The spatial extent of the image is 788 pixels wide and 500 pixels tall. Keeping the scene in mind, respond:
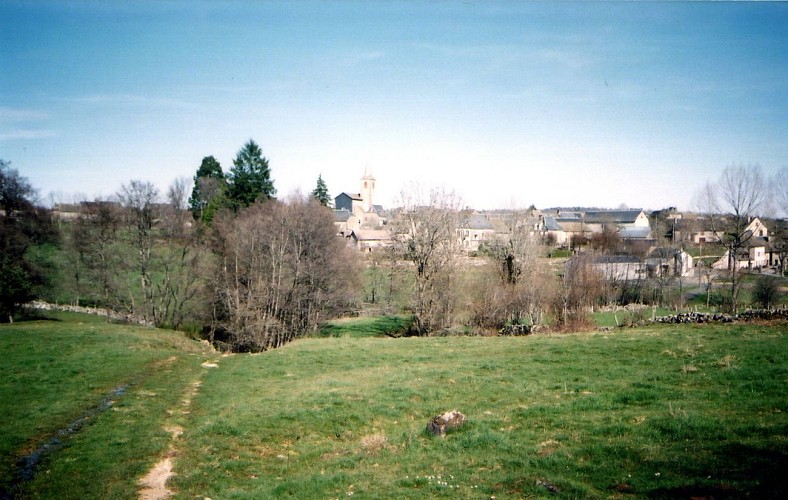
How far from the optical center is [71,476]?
1127 centimetres

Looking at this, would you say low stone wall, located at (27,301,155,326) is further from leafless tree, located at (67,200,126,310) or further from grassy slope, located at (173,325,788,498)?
grassy slope, located at (173,325,788,498)

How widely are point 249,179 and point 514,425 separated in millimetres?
62322

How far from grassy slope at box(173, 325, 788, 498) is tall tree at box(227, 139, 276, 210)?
46.9m

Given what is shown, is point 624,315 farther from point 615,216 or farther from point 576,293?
point 615,216

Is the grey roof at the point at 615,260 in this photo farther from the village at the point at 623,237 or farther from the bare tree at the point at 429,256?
the bare tree at the point at 429,256

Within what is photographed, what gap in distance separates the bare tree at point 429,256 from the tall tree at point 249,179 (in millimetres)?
34654

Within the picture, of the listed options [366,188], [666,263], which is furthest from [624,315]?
[366,188]

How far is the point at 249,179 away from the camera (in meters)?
67.1

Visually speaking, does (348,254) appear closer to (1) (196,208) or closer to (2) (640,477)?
(2) (640,477)

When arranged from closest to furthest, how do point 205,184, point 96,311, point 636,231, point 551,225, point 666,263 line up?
point 96,311 → point 666,263 → point 205,184 → point 636,231 → point 551,225

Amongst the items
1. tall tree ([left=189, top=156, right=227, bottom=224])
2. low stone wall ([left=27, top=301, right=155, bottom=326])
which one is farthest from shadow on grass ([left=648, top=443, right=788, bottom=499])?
tall tree ([left=189, top=156, right=227, bottom=224])

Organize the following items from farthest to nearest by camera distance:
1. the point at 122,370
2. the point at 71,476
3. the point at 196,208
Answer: the point at 196,208 < the point at 122,370 < the point at 71,476

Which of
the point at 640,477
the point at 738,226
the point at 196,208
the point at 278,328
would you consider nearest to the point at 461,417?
the point at 640,477

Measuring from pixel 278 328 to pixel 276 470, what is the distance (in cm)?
2683
